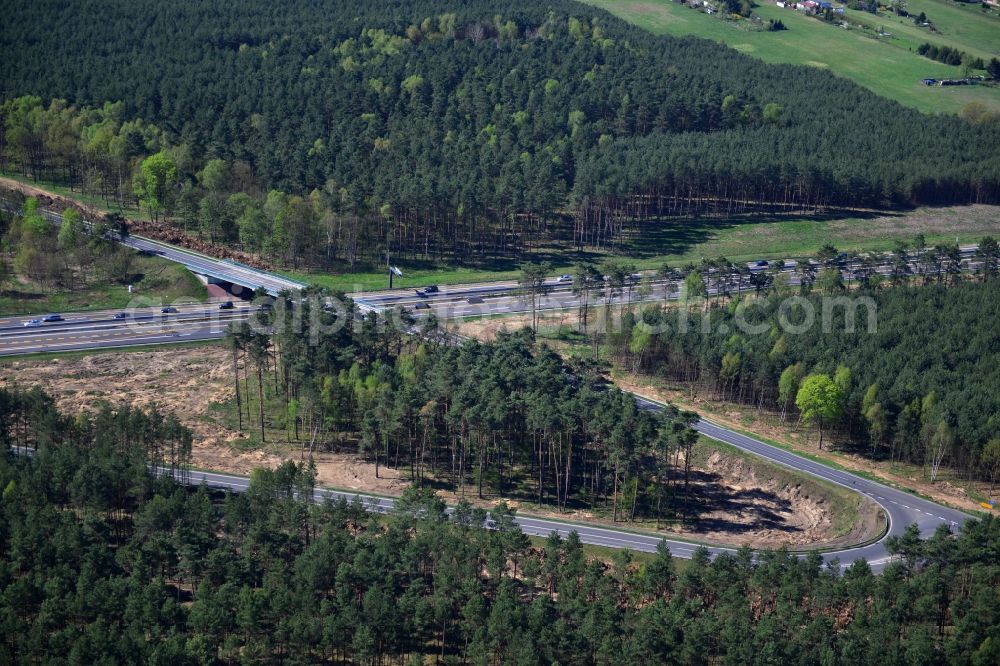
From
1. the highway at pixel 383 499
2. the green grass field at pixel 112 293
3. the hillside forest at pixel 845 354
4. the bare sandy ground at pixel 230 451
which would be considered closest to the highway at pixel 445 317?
the highway at pixel 383 499

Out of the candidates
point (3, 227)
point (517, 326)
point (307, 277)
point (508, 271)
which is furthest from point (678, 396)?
point (3, 227)

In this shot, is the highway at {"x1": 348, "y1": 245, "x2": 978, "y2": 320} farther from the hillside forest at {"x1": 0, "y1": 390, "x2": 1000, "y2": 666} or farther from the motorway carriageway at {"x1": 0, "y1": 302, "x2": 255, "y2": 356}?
the hillside forest at {"x1": 0, "y1": 390, "x2": 1000, "y2": 666}

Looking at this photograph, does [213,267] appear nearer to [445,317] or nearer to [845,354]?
[445,317]

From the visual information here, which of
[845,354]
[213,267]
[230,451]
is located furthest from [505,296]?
[230,451]

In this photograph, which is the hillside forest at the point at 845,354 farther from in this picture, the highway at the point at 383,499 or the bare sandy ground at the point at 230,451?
the bare sandy ground at the point at 230,451

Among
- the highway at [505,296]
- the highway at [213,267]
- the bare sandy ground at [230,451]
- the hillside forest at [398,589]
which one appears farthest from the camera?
the highway at [213,267]

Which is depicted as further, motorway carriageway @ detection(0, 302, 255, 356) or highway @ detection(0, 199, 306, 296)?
highway @ detection(0, 199, 306, 296)

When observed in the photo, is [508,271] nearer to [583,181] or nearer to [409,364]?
[583,181]

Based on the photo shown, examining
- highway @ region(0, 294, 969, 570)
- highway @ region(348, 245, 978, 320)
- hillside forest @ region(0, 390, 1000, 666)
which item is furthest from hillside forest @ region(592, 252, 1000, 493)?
hillside forest @ region(0, 390, 1000, 666)

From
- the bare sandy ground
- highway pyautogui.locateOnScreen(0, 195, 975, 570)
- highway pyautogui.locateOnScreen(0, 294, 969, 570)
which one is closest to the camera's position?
highway pyautogui.locateOnScreen(0, 294, 969, 570)

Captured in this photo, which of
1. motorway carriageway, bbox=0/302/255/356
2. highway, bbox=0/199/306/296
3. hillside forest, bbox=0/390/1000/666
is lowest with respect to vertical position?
hillside forest, bbox=0/390/1000/666

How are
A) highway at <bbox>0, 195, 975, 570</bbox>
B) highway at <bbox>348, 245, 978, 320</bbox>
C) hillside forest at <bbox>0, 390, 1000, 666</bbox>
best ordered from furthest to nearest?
1. highway at <bbox>348, 245, 978, 320</bbox>
2. highway at <bbox>0, 195, 975, 570</bbox>
3. hillside forest at <bbox>0, 390, 1000, 666</bbox>

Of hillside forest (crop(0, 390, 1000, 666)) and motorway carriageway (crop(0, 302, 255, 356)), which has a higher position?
motorway carriageway (crop(0, 302, 255, 356))
